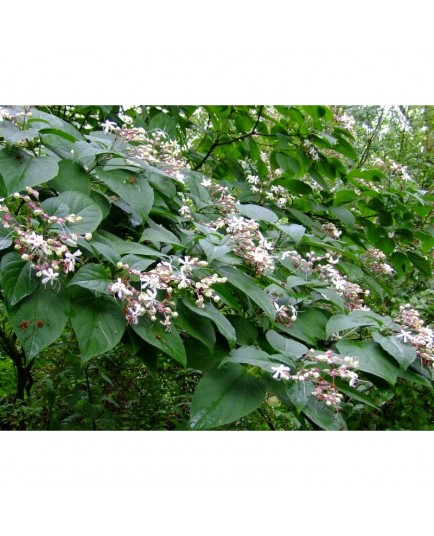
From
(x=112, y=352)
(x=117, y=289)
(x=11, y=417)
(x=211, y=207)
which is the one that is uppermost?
(x=117, y=289)

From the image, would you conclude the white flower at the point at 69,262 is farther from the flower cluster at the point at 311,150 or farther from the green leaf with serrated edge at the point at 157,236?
the flower cluster at the point at 311,150

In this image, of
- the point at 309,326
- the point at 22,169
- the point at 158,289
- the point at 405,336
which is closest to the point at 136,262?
the point at 158,289

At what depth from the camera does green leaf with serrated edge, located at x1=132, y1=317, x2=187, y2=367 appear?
92 centimetres

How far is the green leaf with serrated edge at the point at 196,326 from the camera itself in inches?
39.8

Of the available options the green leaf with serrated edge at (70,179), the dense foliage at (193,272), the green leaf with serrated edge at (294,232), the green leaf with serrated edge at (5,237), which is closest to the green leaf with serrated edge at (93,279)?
the dense foliage at (193,272)

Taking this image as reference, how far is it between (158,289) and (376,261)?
1.27m

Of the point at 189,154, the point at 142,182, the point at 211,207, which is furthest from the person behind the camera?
the point at 189,154

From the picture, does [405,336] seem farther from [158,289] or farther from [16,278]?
[16,278]

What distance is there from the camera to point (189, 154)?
7.18 feet

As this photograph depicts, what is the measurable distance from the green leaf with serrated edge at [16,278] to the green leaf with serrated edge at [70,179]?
242 mm

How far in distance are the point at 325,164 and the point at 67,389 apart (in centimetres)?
137

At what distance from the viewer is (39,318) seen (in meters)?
0.88

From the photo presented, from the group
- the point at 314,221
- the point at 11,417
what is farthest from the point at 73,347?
the point at 314,221

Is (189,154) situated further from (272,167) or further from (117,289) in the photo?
(117,289)
